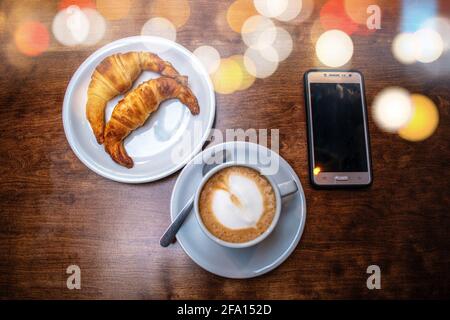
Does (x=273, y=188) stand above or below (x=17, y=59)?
below

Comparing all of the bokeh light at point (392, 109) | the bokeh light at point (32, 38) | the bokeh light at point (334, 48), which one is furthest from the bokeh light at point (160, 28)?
the bokeh light at point (392, 109)

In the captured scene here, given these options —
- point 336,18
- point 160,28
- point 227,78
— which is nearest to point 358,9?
point 336,18

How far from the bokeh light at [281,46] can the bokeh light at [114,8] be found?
0.36m

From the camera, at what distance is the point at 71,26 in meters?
0.96

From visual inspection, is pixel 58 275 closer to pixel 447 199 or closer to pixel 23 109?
pixel 23 109

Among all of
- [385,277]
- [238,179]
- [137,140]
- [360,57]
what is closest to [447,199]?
[385,277]

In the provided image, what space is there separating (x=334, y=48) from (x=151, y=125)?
50 centimetres

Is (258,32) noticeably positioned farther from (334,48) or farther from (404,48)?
(404,48)

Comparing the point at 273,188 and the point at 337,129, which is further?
the point at 337,129

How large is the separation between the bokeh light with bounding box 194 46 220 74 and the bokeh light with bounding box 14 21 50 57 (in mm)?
384

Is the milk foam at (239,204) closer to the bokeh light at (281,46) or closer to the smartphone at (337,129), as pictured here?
the smartphone at (337,129)

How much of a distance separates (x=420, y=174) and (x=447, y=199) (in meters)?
0.09

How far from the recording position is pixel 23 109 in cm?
93

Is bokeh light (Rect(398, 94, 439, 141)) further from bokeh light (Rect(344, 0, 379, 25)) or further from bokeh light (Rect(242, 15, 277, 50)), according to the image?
bokeh light (Rect(242, 15, 277, 50))
